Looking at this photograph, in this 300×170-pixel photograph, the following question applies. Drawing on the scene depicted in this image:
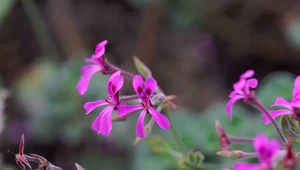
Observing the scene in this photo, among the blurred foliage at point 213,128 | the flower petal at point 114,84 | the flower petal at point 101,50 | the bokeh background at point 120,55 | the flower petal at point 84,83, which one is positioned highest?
the bokeh background at point 120,55

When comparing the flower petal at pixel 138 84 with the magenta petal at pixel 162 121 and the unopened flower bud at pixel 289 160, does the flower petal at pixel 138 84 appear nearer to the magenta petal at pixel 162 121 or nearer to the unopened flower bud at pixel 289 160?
the magenta petal at pixel 162 121

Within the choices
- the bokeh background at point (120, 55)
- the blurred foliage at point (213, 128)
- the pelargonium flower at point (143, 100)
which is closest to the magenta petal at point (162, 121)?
the pelargonium flower at point (143, 100)

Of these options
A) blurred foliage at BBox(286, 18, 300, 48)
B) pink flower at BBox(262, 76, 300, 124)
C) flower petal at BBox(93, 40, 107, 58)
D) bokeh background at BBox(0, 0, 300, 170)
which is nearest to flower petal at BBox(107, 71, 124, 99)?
flower petal at BBox(93, 40, 107, 58)

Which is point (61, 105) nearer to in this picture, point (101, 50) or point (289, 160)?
point (101, 50)

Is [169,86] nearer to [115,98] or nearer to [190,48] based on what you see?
[190,48]

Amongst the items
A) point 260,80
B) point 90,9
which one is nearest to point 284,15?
point 260,80
